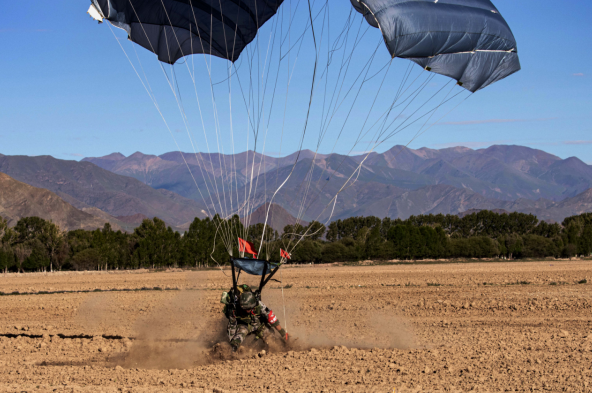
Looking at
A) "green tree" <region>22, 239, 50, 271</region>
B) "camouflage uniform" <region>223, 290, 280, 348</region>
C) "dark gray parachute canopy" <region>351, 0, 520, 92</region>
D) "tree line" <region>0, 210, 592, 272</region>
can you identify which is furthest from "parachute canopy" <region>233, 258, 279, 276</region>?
"green tree" <region>22, 239, 50, 271</region>

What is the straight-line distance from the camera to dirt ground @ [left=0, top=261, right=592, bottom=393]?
7.54 meters

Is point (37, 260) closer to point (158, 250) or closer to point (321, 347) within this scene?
point (158, 250)

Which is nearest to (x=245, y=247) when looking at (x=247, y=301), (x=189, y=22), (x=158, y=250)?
(x=247, y=301)

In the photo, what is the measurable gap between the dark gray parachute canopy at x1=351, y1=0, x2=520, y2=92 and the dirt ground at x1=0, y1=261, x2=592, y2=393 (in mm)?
5692

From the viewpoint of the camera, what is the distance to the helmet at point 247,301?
8.82m

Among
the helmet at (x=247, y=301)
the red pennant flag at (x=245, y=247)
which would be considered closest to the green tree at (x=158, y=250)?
the red pennant flag at (x=245, y=247)

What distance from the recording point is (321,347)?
9789mm

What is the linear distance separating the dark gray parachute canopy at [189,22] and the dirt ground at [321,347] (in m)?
6.63

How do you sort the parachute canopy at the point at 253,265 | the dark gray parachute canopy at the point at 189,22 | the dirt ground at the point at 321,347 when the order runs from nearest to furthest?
the dirt ground at the point at 321,347 → the parachute canopy at the point at 253,265 → the dark gray parachute canopy at the point at 189,22

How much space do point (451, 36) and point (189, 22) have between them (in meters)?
5.80

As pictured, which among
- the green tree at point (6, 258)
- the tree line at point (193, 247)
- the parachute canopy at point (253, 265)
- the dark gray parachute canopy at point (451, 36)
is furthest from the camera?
the tree line at point (193, 247)

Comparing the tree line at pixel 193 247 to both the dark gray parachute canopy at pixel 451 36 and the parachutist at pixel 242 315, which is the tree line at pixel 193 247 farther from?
the parachutist at pixel 242 315

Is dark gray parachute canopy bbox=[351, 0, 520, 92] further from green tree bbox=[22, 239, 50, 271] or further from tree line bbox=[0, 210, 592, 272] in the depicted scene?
green tree bbox=[22, 239, 50, 271]

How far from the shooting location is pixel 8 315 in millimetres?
15117
